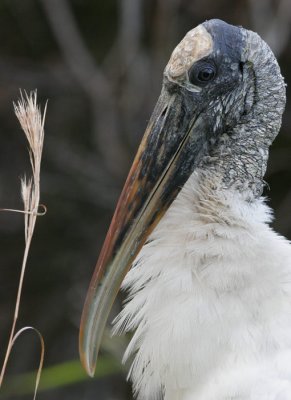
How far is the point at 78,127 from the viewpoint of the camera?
18.5ft

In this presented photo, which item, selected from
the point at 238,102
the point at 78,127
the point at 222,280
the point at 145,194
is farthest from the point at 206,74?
the point at 78,127

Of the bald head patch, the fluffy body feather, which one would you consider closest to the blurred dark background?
the bald head patch

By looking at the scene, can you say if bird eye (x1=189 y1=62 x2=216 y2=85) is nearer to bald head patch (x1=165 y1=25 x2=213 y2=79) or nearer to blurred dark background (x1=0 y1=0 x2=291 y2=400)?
bald head patch (x1=165 y1=25 x2=213 y2=79)

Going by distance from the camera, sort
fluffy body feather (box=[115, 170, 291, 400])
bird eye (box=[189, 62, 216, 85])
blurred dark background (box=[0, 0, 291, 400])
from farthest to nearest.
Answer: blurred dark background (box=[0, 0, 291, 400])
bird eye (box=[189, 62, 216, 85])
fluffy body feather (box=[115, 170, 291, 400])

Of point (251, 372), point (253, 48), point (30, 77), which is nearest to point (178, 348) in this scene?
point (251, 372)

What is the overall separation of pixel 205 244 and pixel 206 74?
0.42 metres

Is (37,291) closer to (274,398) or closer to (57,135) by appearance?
(57,135)

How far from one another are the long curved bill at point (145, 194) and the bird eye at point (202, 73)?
0.15ft

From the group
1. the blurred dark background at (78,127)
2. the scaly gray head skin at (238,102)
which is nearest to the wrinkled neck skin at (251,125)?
the scaly gray head skin at (238,102)

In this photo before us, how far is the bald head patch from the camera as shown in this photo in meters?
2.45

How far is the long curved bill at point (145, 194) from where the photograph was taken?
239 centimetres

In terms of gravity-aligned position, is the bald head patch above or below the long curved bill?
above

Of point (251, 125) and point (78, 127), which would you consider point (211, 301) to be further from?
point (78, 127)

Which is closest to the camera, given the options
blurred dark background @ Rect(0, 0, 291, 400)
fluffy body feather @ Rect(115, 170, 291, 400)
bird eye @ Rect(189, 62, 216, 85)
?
fluffy body feather @ Rect(115, 170, 291, 400)
